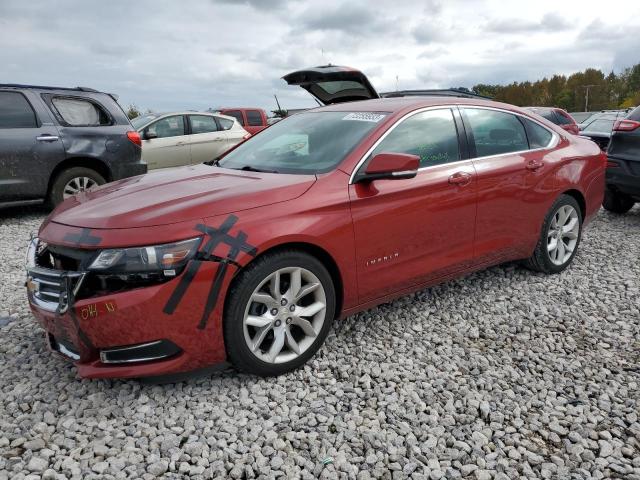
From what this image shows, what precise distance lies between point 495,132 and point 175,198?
2566 mm

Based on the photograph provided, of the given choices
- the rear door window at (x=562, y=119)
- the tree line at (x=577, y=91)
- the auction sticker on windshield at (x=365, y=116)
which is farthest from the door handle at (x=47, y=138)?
the tree line at (x=577, y=91)

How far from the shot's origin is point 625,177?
6.39m

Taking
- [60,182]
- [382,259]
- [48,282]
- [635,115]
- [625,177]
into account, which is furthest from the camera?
[60,182]

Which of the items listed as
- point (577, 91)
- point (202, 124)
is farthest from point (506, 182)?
point (577, 91)

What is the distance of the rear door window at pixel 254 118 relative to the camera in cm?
1482

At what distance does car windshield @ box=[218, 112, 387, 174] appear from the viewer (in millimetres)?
3365

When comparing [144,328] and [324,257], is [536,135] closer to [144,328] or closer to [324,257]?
[324,257]

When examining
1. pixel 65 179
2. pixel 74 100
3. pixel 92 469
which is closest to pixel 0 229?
pixel 65 179

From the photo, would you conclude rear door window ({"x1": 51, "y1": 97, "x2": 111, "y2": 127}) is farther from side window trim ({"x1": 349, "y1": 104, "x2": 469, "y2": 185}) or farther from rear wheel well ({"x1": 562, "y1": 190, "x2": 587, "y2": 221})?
rear wheel well ({"x1": 562, "y1": 190, "x2": 587, "y2": 221})

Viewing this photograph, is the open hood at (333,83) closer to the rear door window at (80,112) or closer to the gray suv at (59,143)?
the gray suv at (59,143)

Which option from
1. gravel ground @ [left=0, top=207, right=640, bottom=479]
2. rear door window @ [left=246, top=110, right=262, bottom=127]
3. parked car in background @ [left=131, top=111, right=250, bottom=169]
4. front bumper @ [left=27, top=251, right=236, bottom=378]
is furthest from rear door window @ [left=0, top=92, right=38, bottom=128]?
rear door window @ [left=246, top=110, right=262, bottom=127]

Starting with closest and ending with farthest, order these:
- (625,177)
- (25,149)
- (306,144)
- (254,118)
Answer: (306,144) < (625,177) < (25,149) < (254,118)

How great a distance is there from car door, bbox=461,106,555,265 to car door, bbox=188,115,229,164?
23.1ft

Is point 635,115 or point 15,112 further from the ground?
point 15,112
